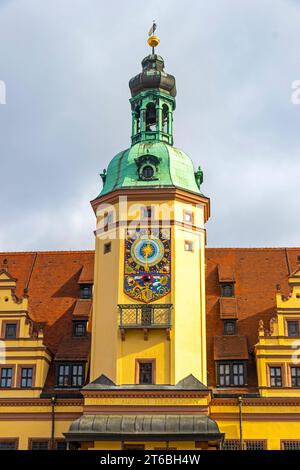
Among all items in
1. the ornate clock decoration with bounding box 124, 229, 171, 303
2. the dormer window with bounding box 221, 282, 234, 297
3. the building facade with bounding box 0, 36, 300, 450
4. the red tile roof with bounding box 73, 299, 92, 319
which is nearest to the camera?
the building facade with bounding box 0, 36, 300, 450

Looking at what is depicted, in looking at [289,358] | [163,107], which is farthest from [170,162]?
[289,358]

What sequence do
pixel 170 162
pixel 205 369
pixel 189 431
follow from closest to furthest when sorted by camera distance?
pixel 189 431
pixel 205 369
pixel 170 162

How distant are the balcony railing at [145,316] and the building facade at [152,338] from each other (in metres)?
0.05

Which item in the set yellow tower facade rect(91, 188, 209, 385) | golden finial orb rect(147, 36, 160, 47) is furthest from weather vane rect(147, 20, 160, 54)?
yellow tower facade rect(91, 188, 209, 385)

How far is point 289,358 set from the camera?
34.9 metres

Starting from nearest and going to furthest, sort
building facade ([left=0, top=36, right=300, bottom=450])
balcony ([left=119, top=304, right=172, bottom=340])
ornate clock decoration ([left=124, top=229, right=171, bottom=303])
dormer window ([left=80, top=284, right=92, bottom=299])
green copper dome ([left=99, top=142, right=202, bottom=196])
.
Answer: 1. building facade ([left=0, top=36, right=300, bottom=450])
2. balcony ([left=119, top=304, right=172, bottom=340])
3. ornate clock decoration ([left=124, top=229, right=171, bottom=303])
4. green copper dome ([left=99, top=142, right=202, bottom=196])
5. dormer window ([left=80, top=284, right=92, bottom=299])

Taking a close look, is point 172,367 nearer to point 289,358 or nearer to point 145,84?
point 289,358

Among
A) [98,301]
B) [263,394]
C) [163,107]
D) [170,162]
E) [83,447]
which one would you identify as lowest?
[83,447]

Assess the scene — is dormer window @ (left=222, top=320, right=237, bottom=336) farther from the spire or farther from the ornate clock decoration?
the spire

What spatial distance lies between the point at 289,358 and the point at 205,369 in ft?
11.3

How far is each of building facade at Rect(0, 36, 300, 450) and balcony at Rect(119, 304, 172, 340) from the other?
1.9 inches

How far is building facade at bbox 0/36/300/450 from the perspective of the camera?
33156 mm

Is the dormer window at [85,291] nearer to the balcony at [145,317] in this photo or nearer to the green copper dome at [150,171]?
the green copper dome at [150,171]

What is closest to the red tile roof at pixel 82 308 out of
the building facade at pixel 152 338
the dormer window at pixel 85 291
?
the building facade at pixel 152 338
